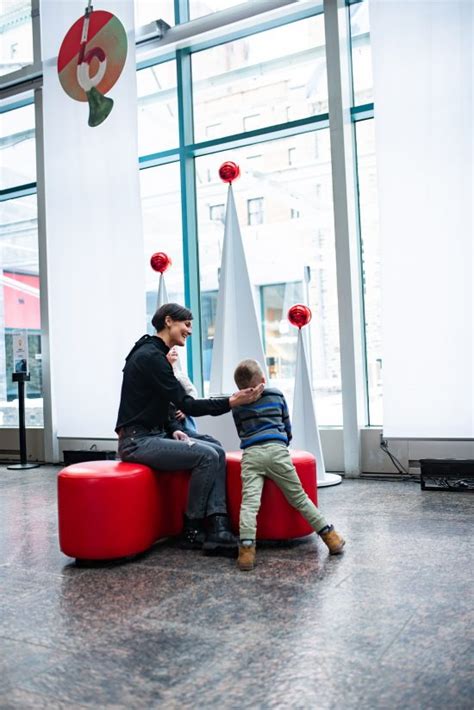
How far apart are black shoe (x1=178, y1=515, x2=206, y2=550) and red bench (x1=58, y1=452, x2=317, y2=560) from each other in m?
0.15

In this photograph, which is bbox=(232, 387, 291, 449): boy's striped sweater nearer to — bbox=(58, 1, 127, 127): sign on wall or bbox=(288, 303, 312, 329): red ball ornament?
bbox=(288, 303, 312, 329): red ball ornament

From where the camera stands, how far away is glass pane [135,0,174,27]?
698 cm

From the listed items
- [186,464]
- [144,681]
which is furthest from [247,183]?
[144,681]

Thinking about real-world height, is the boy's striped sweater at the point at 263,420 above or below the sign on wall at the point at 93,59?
below

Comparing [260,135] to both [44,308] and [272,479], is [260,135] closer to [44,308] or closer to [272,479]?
[44,308]

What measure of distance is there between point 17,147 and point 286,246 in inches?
151

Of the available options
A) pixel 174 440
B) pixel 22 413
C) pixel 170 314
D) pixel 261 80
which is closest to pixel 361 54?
pixel 261 80

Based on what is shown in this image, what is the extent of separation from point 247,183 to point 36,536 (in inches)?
159

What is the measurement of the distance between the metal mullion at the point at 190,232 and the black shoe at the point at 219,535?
11.1 ft

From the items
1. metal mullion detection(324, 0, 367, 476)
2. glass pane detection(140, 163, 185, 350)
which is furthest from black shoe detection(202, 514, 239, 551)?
glass pane detection(140, 163, 185, 350)

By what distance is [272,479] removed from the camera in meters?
3.34

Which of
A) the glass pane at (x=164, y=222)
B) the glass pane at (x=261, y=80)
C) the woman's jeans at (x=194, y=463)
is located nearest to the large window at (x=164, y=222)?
the glass pane at (x=164, y=222)

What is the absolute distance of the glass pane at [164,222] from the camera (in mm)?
6969

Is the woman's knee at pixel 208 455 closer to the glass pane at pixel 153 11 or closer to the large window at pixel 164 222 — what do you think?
the large window at pixel 164 222
